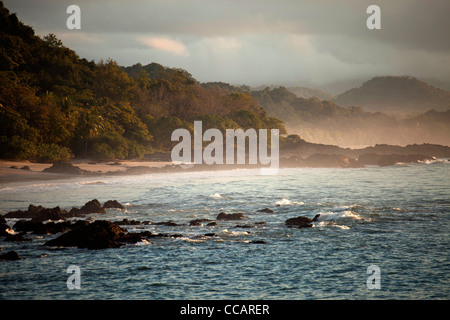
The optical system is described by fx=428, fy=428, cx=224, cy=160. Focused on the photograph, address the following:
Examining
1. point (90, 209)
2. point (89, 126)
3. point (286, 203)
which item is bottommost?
point (286, 203)

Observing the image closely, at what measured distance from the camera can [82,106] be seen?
226 feet

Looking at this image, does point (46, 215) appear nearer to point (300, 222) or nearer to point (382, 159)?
point (300, 222)

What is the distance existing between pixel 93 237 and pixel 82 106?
54892 millimetres

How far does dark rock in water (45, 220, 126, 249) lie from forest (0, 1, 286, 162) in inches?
1345

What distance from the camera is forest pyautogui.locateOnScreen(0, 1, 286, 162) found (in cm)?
5284

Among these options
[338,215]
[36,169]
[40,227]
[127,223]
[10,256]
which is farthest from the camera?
[36,169]

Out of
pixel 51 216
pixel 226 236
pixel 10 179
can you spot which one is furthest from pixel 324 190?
pixel 10 179

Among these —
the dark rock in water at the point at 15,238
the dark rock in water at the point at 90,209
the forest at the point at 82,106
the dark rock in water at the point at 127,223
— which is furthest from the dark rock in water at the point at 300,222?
the forest at the point at 82,106

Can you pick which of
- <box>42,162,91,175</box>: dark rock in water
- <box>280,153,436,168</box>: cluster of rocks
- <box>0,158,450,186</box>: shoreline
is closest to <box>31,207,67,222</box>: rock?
<box>0,158,450,186</box>: shoreline

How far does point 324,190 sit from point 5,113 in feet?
123

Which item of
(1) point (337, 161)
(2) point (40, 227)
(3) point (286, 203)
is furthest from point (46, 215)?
(1) point (337, 161)

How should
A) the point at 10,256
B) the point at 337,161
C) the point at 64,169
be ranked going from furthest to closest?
the point at 337,161, the point at 64,169, the point at 10,256

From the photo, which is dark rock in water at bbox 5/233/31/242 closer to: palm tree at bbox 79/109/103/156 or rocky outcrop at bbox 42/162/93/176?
rocky outcrop at bbox 42/162/93/176

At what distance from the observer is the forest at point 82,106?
52844mm
